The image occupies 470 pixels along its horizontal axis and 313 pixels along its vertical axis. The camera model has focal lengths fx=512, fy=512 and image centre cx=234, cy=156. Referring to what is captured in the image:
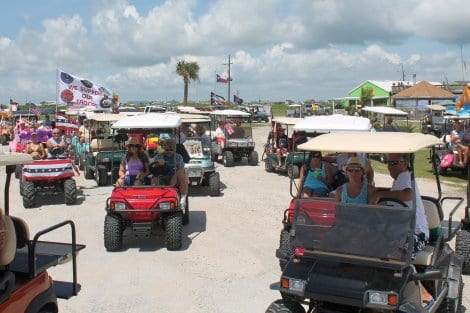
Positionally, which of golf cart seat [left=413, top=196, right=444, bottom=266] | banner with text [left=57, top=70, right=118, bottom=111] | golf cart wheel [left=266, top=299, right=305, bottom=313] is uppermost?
banner with text [left=57, top=70, right=118, bottom=111]

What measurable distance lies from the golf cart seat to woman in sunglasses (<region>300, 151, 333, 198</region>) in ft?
3.99

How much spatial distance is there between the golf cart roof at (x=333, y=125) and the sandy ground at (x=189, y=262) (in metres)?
1.81

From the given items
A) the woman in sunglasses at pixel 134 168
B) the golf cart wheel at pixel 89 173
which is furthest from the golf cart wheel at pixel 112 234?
the golf cart wheel at pixel 89 173

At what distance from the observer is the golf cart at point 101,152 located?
1373 cm

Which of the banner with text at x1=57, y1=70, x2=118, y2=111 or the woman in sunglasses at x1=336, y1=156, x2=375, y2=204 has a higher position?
the banner with text at x1=57, y1=70, x2=118, y2=111

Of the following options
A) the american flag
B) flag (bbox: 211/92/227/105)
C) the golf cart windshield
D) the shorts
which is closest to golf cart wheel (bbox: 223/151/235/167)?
the american flag

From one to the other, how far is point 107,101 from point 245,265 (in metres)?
14.1

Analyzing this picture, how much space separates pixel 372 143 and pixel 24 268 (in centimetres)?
284

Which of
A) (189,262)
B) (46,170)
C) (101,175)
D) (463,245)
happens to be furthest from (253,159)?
(463,245)

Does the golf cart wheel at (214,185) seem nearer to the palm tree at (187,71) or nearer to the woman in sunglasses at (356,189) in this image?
the woman in sunglasses at (356,189)

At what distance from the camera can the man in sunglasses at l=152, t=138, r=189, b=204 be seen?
28.1 ft

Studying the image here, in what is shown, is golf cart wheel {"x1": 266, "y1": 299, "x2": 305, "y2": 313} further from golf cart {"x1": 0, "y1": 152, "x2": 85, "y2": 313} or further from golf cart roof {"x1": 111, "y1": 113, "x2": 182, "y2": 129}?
golf cart roof {"x1": 111, "y1": 113, "x2": 182, "y2": 129}

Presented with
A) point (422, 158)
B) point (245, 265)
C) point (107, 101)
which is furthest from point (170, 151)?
point (422, 158)

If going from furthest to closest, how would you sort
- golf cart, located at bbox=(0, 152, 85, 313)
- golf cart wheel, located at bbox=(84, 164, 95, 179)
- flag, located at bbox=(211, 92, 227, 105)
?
flag, located at bbox=(211, 92, 227, 105)
golf cart wheel, located at bbox=(84, 164, 95, 179)
golf cart, located at bbox=(0, 152, 85, 313)
